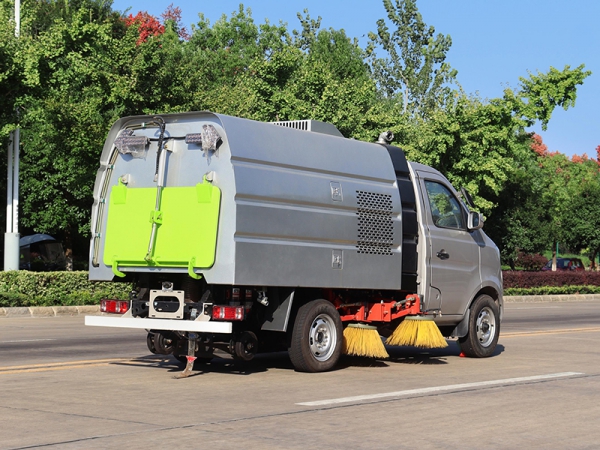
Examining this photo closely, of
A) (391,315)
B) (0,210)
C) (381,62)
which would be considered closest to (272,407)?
(391,315)

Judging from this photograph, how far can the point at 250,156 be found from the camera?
10.5m

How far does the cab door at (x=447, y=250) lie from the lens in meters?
12.9

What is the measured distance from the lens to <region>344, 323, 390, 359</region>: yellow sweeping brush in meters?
12.0

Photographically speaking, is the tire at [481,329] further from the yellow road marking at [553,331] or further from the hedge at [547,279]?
the hedge at [547,279]

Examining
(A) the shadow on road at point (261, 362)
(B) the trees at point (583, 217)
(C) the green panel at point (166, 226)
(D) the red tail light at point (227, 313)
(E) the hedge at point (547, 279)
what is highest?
(B) the trees at point (583, 217)

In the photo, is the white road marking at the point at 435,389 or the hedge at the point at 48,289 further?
the hedge at the point at 48,289

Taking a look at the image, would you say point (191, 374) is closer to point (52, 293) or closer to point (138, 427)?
point (138, 427)

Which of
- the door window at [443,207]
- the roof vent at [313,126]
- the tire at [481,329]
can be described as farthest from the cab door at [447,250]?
the roof vent at [313,126]

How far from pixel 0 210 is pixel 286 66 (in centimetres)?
1127

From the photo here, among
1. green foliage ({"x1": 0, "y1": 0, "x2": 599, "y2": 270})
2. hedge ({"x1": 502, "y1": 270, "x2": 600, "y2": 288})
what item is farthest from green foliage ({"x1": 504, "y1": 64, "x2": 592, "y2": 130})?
Answer: hedge ({"x1": 502, "y1": 270, "x2": 600, "y2": 288})

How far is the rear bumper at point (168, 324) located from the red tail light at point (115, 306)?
13.4 inches

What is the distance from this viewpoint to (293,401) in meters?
9.13

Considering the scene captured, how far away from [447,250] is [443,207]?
63cm

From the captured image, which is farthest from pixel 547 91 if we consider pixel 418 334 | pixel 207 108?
pixel 418 334
